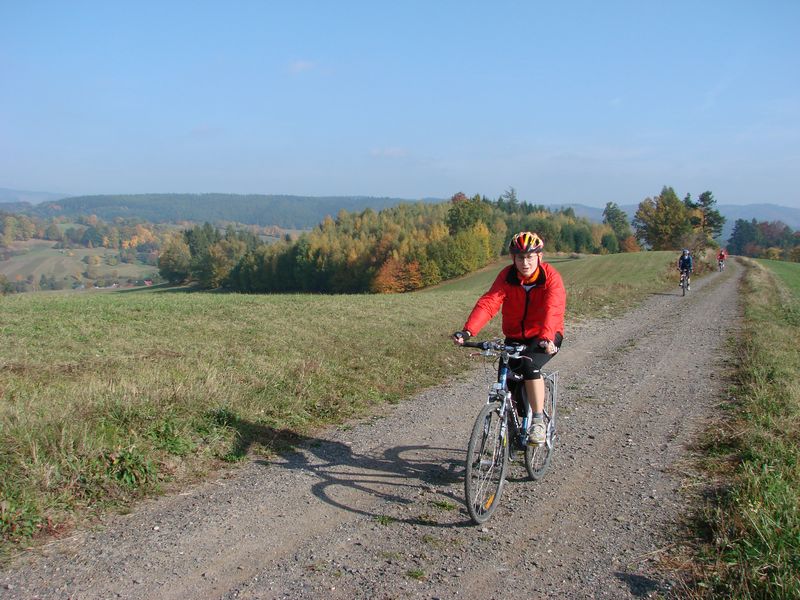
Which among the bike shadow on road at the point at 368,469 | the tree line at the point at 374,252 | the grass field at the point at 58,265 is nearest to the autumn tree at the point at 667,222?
the tree line at the point at 374,252

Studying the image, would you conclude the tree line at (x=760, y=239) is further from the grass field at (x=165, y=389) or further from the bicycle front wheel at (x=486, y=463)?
the bicycle front wheel at (x=486, y=463)

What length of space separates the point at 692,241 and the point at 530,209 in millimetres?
A: 94505

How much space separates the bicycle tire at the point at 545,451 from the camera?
5.43 m

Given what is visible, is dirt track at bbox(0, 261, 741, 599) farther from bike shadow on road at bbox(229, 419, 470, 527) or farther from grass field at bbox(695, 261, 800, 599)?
grass field at bbox(695, 261, 800, 599)

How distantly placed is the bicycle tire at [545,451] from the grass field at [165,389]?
2.76 metres

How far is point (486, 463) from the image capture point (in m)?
4.77

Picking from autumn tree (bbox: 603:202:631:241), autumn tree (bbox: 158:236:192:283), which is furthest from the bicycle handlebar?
autumn tree (bbox: 603:202:631:241)

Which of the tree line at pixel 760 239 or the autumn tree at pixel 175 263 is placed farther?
the tree line at pixel 760 239

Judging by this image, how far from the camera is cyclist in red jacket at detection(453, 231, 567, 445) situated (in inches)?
200

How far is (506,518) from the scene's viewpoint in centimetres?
475

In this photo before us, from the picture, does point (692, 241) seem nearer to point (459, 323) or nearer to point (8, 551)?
point (459, 323)

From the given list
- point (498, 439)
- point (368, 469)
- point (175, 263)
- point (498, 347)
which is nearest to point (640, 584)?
point (498, 439)

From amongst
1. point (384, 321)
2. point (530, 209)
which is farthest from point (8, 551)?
point (530, 209)

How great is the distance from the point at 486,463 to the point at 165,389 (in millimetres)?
3931
